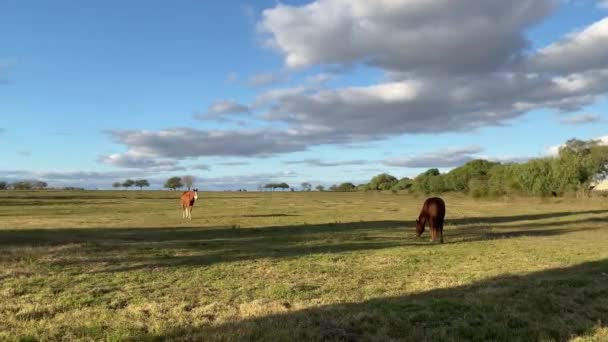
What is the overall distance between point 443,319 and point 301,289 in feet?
11.9

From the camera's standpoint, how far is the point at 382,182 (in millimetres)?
146375

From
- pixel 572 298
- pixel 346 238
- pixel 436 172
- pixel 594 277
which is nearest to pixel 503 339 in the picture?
pixel 572 298

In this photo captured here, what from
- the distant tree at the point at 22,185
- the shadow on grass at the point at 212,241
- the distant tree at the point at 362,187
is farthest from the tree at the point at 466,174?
the distant tree at the point at 22,185

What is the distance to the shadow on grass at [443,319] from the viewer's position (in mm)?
7145

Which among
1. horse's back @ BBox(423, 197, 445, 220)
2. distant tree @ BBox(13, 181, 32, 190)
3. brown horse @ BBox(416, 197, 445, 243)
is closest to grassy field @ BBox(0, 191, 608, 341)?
brown horse @ BBox(416, 197, 445, 243)

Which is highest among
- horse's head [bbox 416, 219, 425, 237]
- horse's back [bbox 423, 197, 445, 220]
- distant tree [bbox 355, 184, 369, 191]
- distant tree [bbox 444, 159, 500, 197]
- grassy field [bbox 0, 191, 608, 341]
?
distant tree [bbox 444, 159, 500, 197]

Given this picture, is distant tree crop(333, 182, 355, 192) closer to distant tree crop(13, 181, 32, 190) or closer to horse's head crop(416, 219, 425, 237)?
distant tree crop(13, 181, 32, 190)

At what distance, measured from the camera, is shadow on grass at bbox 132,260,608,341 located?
7.14 meters

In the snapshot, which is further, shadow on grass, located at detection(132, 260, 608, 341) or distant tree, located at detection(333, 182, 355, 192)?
distant tree, located at detection(333, 182, 355, 192)

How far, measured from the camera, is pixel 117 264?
1473 cm

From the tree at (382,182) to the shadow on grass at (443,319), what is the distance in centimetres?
13039

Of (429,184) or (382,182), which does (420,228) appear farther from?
(382,182)

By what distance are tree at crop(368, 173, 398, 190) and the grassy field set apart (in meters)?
120

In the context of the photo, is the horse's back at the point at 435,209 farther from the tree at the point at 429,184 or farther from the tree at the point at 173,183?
the tree at the point at 173,183
